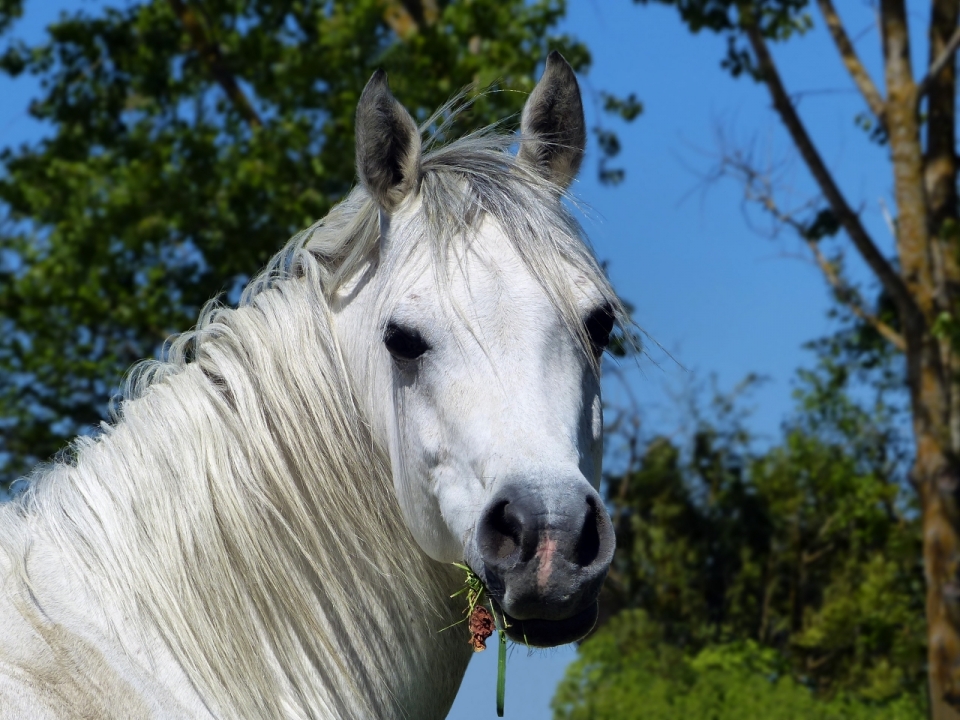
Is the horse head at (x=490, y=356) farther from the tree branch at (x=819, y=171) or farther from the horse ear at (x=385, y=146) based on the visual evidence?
the tree branch at (x=819, y=171)

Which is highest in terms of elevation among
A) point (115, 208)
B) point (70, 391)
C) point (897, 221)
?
point (897, 221)

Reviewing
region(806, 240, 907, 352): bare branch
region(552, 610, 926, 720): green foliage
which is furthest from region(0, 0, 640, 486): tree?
region(552, 610, 926, 720): green foliage

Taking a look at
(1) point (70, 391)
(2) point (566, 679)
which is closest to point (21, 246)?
(1) point (70, 391)

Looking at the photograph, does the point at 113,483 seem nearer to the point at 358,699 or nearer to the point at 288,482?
the point at 288,482

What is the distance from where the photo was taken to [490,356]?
241 centimetres

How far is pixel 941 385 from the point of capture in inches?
400

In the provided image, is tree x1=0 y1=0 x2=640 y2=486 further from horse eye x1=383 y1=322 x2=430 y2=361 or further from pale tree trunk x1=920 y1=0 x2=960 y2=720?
horse eye x1=383 y1=322 x2=430 y2=361

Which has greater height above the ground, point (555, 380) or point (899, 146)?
point (899, 146)

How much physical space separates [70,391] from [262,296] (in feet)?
35.2

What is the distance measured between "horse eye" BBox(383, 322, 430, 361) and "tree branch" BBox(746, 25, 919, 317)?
28.6 feet

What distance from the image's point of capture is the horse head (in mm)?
2223

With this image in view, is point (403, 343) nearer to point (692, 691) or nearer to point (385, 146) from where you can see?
point (385, 146)

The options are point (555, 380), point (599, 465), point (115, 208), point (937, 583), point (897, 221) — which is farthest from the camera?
point (115, 208)

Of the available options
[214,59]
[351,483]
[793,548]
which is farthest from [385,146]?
[793,548]
